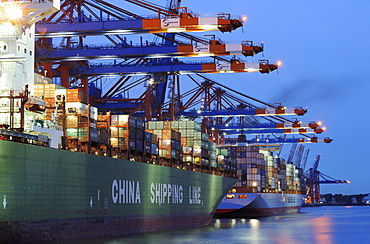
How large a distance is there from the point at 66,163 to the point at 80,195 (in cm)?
175

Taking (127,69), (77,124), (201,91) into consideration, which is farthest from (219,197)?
(77,124)

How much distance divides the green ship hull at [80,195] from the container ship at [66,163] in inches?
1.5

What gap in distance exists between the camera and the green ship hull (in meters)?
20.7

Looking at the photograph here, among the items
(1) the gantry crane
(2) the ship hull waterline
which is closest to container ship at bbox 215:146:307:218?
(2) the ship hull waterline

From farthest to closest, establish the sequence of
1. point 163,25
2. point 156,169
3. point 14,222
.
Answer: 1. point 156,169
2. point 163,25
3. point 14,222

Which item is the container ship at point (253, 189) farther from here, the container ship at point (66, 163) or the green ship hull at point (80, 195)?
the container ship at point (66, 163)

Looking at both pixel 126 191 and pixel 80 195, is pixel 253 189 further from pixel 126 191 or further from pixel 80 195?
pixel 80 195

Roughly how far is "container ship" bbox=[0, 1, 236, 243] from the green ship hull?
37 mm

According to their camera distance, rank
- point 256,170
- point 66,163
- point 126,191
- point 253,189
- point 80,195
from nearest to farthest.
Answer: point 66,163 < point 80,195 < point 126,191 < point 253,189 < point 256,170

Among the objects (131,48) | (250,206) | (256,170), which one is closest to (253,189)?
(250,206)

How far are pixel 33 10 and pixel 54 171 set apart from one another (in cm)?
712

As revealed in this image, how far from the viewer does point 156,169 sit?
3391cm

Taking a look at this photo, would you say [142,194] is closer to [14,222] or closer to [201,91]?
[14,222]

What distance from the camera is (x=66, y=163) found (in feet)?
79.1
